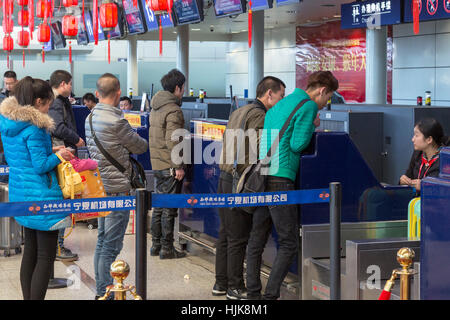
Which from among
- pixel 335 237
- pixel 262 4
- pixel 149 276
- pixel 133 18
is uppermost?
pixel 133 18

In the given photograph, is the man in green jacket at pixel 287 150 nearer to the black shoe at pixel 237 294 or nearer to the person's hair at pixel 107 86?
the black shoe at pixel 237 294

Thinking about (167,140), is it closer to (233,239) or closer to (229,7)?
(233,239)

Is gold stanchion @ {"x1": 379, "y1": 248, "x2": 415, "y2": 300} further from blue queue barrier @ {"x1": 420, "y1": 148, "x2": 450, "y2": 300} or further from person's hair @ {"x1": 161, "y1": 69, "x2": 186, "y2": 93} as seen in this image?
person's hair @ {"x1": 161, "y1": 69, "x2": 186, "y2": 93}

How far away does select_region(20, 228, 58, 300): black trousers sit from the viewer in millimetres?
3865

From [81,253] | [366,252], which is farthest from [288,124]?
[81,253]

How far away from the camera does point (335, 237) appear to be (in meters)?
3.88

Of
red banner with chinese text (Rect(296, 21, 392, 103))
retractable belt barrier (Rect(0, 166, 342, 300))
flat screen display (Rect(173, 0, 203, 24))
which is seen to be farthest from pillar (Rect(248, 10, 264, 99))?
retractable belt barrier (Rect(0, 166, 342, 300))

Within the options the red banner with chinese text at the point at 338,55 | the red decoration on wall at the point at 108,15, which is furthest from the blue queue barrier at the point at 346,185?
the red banner with chinese text at the point at 338,55

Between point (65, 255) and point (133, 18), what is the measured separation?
342 inches

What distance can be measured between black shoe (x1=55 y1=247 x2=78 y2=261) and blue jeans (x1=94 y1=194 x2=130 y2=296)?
1.52 m

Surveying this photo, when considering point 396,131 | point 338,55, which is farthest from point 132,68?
point 396,131
